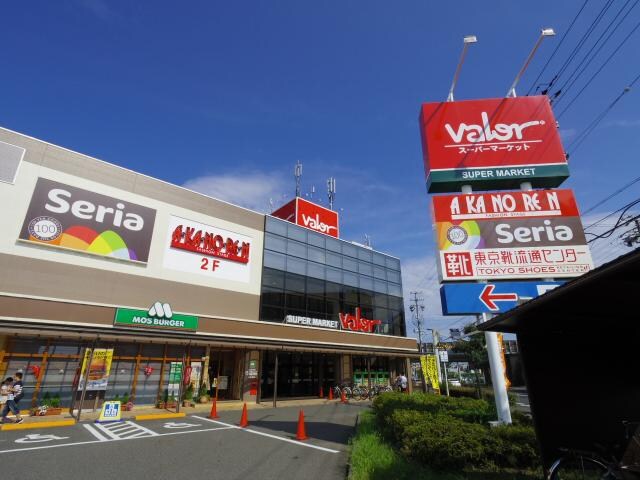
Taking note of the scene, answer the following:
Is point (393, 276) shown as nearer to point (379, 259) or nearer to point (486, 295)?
point (379, 259)

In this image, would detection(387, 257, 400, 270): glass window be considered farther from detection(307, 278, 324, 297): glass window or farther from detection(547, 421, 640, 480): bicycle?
detection(547, 421, 640, 480): bicycle

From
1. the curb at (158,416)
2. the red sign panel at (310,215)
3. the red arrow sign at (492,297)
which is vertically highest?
the red sign panel at (310,215)

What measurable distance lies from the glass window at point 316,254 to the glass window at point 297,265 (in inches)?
37.4

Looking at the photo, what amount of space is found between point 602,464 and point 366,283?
26.9 metres

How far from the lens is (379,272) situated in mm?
33438

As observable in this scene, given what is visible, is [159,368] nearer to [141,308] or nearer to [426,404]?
[141,308]

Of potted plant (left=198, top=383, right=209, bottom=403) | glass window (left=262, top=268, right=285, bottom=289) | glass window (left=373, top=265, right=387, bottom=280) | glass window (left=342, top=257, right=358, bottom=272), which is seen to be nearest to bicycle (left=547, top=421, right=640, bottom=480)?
potted plant (left=198, top=383, right=209, bottom=403)

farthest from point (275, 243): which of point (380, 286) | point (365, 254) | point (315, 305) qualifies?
point (380, 286)

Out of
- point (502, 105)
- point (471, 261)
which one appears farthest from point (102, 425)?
point (502, 105)

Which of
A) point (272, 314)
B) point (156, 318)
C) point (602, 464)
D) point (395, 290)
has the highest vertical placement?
point (395, 290)

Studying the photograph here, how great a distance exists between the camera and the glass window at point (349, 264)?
1199 inches

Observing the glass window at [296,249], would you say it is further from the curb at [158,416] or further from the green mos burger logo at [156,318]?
the curb at [158,416]

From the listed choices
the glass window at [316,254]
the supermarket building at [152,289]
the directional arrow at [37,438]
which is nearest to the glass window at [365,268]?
the supermarket building at [152,289]

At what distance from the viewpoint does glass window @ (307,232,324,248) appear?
28.6 m
